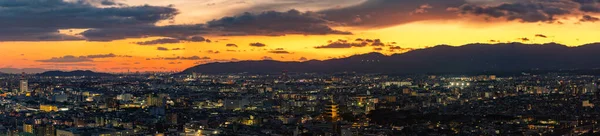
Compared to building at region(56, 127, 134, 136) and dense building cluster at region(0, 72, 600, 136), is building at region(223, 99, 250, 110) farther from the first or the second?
building at region(56, 127, 134, 136)

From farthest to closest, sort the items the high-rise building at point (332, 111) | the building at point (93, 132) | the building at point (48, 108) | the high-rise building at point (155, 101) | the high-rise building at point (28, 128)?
the high-rise building at point (155, 101), the building at point (48, 108), the high-rise building at point (332, 111), the high-rise building at point (28, 128), the building at point (93, 132)

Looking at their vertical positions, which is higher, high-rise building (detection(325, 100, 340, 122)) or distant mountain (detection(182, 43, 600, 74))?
distant mountain (detection(182, 43, 600, 74))

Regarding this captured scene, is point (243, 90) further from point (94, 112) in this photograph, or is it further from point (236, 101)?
point (94, 112)

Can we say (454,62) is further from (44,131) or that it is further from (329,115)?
(44,131)

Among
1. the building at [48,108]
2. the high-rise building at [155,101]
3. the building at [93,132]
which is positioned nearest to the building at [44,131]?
the building at [93,132]

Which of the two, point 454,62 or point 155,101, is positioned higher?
point 454,62

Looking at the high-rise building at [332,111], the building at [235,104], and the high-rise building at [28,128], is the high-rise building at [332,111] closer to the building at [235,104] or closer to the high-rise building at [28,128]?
the building at [235,104]

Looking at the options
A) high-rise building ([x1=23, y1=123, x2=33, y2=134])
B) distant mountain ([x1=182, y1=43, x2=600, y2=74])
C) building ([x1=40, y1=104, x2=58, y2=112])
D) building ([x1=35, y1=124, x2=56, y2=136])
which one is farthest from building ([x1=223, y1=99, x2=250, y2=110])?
distant mountain ([x1=182, y1=43, x2=600, y2=74])

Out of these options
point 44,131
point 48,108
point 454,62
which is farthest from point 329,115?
point 454,62

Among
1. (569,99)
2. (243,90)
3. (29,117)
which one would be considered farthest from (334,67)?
(29,117)
